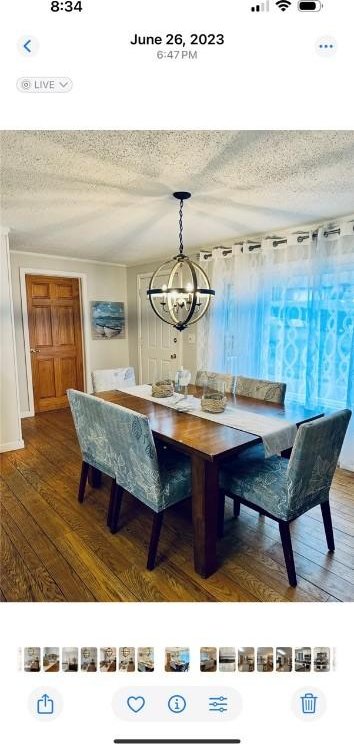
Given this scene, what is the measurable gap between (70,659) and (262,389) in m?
2.05

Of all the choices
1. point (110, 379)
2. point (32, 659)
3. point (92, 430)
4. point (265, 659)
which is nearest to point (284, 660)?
point (265, 659)

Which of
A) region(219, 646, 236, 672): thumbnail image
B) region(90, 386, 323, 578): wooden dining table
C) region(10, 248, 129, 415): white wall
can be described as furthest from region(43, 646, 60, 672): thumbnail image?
region(10, 248, 129, 415): white wall

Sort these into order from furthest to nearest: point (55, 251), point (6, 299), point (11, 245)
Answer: point (55, 251)
point (11, 245)
point (6, 299)

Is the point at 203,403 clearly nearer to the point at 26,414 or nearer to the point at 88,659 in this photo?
the point at 88,659

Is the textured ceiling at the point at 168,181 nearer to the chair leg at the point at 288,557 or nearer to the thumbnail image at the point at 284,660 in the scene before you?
the thumbnail image at the point at 284,660

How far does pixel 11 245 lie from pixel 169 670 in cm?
403

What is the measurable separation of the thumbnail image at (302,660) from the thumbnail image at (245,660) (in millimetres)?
69

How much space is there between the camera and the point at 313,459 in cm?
136

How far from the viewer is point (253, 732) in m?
0.47
